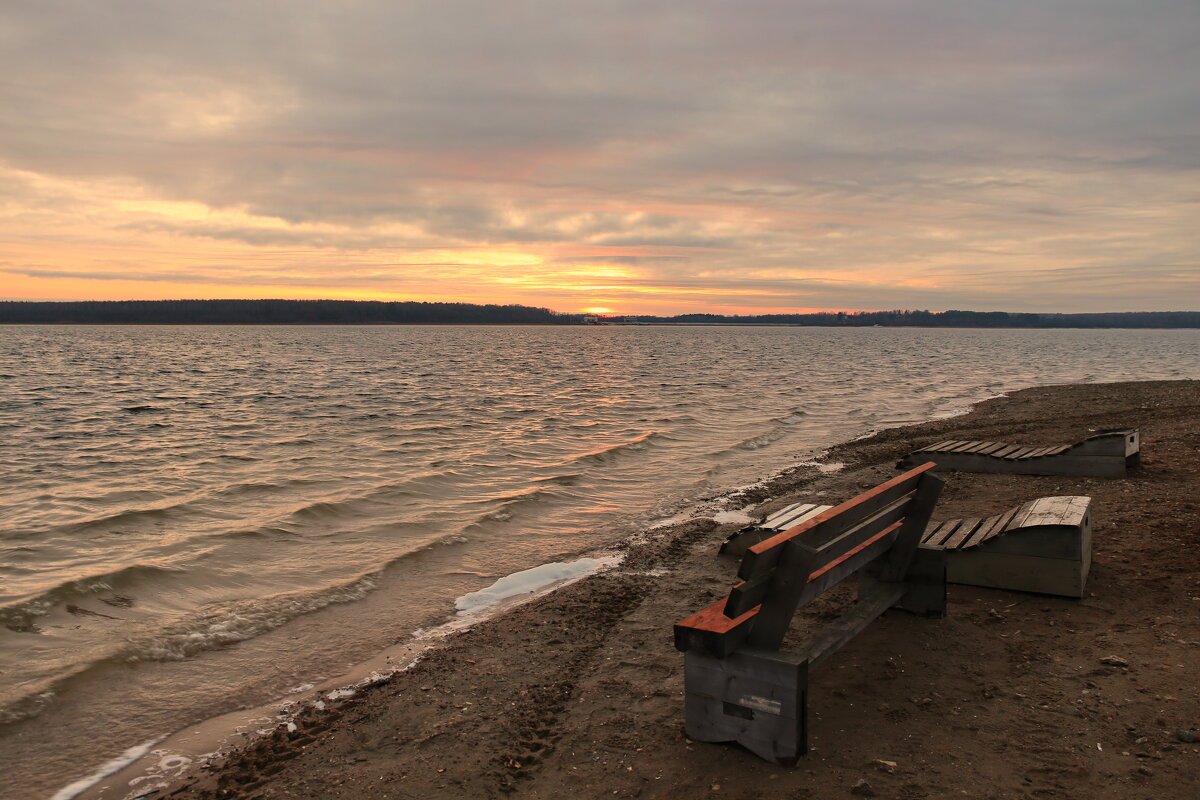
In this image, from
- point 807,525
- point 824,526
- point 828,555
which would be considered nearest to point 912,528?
point 828,555

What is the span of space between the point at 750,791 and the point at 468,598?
170 inches

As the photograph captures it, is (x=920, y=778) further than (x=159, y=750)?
No

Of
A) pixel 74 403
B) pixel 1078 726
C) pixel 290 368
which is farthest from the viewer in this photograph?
pixel 290 368

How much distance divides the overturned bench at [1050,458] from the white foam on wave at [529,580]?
17.9 feet

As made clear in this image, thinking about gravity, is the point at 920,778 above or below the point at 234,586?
above

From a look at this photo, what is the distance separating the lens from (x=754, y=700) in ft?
12.4

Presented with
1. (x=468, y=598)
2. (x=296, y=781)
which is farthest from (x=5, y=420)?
(x=296, y=781)

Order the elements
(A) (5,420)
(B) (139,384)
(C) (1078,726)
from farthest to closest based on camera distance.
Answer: (B) (139,384) → (A) (5,420) → (C) (1078,726)

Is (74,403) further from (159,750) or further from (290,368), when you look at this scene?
(159,750)

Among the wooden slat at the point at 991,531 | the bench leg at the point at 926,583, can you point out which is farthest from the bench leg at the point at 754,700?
the wooden slat at the point at 991,531

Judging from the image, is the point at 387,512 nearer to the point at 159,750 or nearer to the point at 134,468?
the point at 159,750

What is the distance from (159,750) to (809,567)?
428 cm

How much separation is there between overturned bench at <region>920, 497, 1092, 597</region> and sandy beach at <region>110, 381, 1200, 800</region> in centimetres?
16

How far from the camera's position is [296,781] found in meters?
4.08
